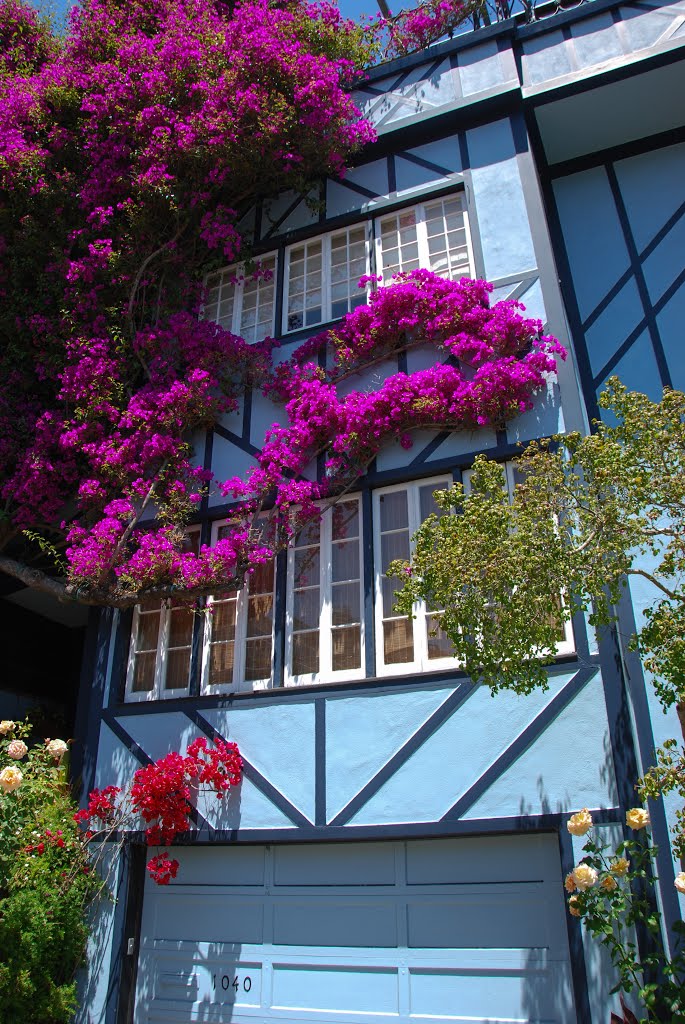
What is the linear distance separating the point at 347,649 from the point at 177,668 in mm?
1782

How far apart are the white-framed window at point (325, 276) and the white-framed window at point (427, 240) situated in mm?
237

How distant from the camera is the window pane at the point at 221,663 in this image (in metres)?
7.60

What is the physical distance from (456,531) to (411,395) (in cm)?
270

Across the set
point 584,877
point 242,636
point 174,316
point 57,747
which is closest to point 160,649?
point 242,636

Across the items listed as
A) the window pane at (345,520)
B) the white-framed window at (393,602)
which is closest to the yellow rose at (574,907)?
the white-framed window at (393,602)

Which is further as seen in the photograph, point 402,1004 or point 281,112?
point 281,112

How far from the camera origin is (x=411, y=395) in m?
7.53

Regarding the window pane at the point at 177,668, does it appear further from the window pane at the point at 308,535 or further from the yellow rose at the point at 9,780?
the yellow rose at the point at 9,780

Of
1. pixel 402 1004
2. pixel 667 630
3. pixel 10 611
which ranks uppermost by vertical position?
pixel 10 611

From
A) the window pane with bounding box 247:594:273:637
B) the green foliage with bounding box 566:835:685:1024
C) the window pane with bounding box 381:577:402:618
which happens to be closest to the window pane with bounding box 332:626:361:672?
the window pane with bounding box 381:577:402:618

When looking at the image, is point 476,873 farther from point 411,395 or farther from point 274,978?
point 411,395

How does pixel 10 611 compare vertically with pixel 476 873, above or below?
above

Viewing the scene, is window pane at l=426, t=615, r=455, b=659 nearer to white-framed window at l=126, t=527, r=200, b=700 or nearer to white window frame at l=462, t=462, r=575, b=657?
white window frame at l=462, t=462, r=575, b=657

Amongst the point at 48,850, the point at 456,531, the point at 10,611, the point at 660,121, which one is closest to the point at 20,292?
the point at 10,611
